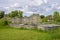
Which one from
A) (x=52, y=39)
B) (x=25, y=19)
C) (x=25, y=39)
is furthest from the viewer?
(x=25, y=19)

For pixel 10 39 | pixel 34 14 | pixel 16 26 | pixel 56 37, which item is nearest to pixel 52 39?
pixel 56 37

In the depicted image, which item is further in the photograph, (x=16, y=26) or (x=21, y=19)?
(x=21, y=19)

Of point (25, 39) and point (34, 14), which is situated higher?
point (34, 14)

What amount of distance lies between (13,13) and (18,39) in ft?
121

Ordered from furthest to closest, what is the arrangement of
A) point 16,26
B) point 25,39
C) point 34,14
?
point 34,14
point 16,26
point 25,39

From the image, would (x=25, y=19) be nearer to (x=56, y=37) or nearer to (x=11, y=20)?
(x=11, y=20)

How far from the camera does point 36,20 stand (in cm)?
3591

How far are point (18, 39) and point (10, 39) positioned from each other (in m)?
0.88

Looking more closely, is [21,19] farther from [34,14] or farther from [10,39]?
[10,39]

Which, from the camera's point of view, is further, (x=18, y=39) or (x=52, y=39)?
(x=18, y=39)

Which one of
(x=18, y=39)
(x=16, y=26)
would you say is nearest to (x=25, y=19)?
(x=16, y=26)

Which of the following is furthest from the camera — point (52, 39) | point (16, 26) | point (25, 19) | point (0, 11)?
point (0, 11)

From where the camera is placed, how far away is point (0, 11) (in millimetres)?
52000

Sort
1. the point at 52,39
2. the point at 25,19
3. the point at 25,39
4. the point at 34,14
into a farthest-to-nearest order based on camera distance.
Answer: the point at 25,19
the point at 34,14
the point at 25,39
the point at 52,39
